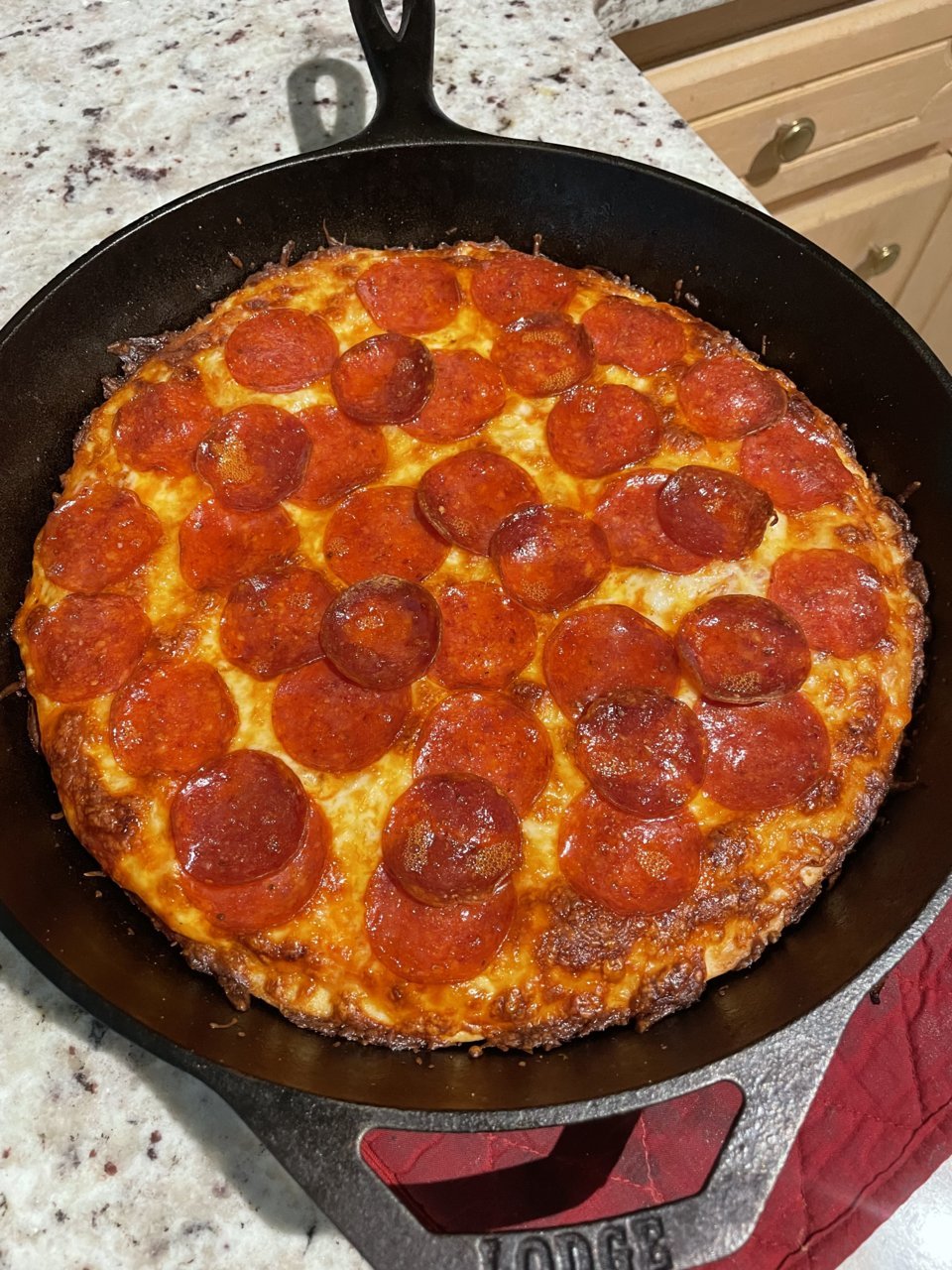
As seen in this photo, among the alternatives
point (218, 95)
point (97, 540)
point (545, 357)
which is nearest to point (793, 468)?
point (545, 357)

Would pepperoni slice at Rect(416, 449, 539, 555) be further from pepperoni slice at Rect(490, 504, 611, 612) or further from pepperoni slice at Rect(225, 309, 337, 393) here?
pepperoni slice at Rect(225, 309, 337, 393)

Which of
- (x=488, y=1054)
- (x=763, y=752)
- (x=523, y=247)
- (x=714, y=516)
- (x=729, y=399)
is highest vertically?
(x=523, y=247)

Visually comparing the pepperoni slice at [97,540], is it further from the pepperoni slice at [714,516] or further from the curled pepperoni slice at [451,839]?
the pepperoni slice at [714,516]

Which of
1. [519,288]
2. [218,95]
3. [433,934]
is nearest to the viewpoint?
[433,934]

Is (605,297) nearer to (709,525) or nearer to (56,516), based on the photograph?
(709,525)

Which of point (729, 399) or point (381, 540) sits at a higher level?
point (729, 399)

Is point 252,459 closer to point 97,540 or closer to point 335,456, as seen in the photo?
point 335,456

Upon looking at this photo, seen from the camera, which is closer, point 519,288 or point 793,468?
point 793,468
